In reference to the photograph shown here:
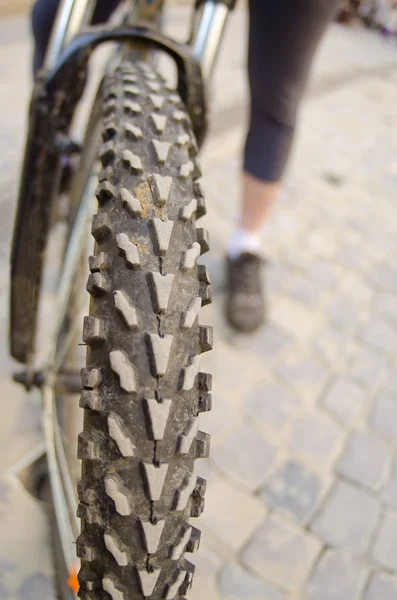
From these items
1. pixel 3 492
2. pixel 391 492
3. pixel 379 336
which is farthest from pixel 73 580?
pixel 379 336

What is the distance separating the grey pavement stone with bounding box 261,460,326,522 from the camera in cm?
142

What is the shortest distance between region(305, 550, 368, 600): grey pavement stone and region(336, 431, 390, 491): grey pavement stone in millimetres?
266

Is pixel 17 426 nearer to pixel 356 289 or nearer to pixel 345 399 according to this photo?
pixel 345 399

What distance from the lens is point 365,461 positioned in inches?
62.8

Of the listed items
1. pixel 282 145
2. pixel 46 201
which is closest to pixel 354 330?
pixel 282 145

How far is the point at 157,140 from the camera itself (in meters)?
0.74

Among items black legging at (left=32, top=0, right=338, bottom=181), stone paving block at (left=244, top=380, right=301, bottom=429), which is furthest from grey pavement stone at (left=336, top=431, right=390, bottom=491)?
black legging at (left=32, top=0, right=338, bottom=181)

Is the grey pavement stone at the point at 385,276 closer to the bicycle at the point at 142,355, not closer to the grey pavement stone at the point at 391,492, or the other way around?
the grey pavement stone at the point at 391,492

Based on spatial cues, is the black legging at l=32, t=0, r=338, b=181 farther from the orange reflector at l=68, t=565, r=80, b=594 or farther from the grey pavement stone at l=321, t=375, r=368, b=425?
the orange reflector at l=68, t=565, r=80, b=594

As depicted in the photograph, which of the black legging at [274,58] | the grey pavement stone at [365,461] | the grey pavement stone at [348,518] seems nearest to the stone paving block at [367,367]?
the grey pavement stone at [365,461]

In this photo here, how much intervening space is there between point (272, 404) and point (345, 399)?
11.0 inches

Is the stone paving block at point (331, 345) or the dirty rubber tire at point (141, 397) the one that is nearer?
the dirty rubber tire at point (141, 397)

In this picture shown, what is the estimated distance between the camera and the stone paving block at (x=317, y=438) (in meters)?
1.59

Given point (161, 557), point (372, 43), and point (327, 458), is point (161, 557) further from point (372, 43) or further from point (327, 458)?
point (372, 43)
